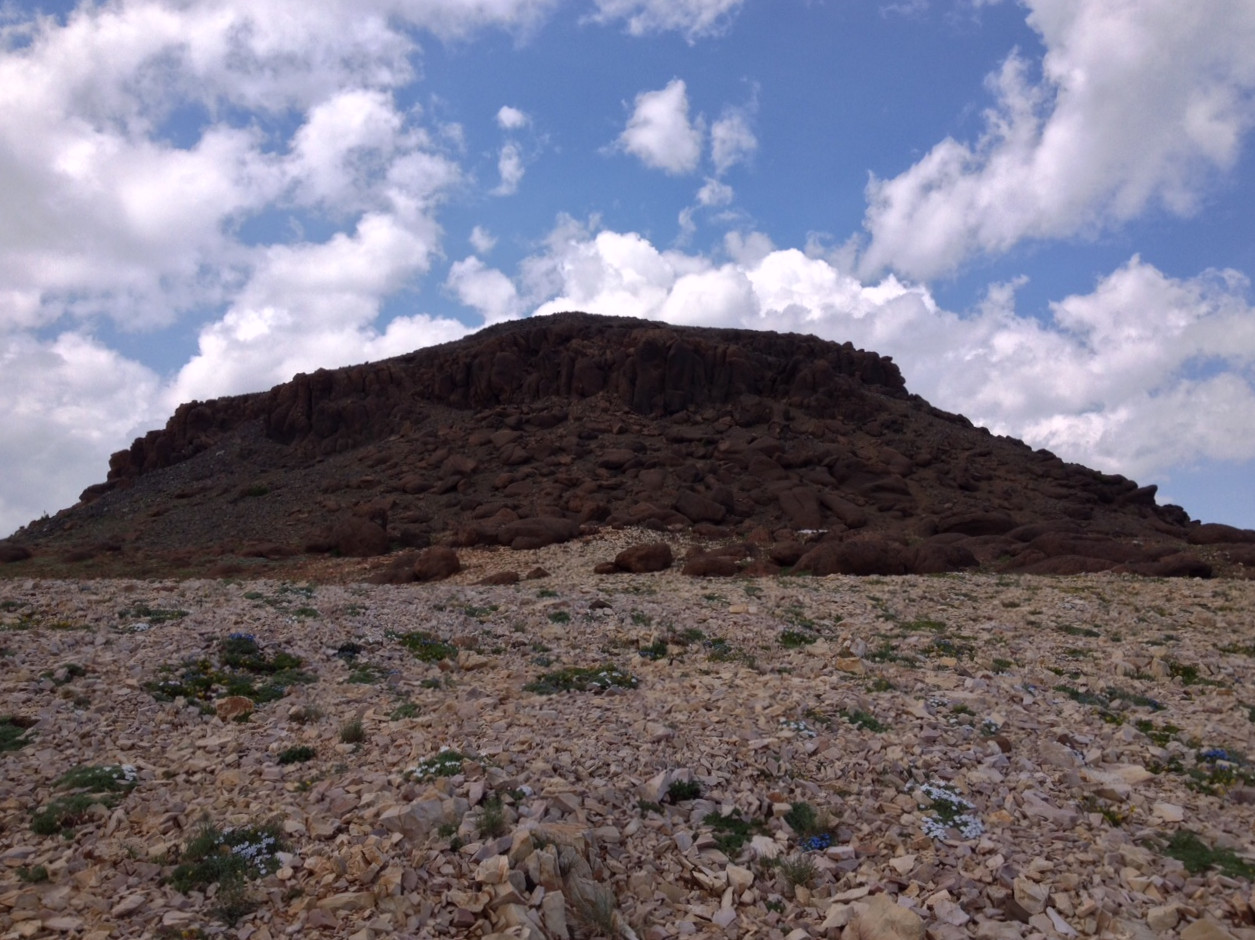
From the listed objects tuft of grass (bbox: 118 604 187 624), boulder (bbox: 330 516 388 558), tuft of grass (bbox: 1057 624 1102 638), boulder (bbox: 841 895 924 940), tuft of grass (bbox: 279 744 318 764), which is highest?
boulder (bbox: 330 516 388 558)

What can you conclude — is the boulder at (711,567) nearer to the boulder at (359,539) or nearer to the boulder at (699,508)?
the boulder at (699,508)

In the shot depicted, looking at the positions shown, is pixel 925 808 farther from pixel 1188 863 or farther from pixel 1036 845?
pixel 1188 863

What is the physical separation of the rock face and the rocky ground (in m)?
12.9

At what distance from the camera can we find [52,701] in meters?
9.95

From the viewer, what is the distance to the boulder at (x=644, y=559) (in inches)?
1021

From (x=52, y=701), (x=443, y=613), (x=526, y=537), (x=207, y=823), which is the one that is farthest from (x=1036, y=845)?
(x=526, y=537)

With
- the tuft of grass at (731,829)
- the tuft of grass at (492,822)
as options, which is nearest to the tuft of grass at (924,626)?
the tuft of grass at (731,829)

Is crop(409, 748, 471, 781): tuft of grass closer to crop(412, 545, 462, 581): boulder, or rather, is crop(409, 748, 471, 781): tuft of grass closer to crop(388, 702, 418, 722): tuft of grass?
crop(388, 702, 418, 722): tuft of grass

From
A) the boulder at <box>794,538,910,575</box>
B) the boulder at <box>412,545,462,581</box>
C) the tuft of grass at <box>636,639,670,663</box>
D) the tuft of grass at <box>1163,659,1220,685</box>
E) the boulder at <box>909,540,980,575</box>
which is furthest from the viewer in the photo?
the boulder at <box>412,545,462,581</box>

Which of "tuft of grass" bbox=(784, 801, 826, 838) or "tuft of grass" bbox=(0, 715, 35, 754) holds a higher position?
"tuft of grass" bbox=(0, 715, 35, 754)

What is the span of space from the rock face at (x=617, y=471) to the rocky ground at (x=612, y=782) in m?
12.9

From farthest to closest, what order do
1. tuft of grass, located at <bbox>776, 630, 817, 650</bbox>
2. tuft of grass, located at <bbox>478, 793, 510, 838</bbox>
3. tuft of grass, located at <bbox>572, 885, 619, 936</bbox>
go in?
tuft of grass, located at <bbox>776, 630, 817, 650</bbox> → tuft of grass, located at <bbox>478, 793, 510, 838</bbox> → tuft of grass, located at <bbox>572, 885, 619, 936</bbox>

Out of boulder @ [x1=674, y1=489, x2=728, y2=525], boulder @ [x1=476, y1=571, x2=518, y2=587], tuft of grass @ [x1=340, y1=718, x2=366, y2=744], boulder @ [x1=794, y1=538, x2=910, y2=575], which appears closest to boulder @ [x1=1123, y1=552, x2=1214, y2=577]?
boulder @ [x1=794, y1=538, x2=910, y2=575]

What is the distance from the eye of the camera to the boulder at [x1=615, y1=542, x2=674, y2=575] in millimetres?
25938
